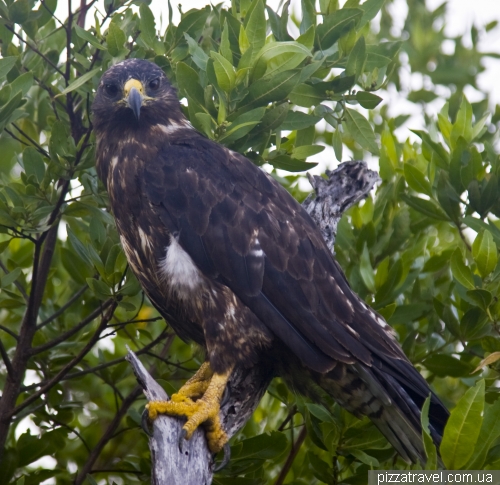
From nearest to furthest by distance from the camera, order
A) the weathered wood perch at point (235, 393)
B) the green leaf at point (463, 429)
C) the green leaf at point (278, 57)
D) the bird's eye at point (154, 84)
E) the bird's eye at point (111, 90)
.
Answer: the green leaf at point (463, 429) → the weathered wood perch at point (235, 393) → the green leaf at point (278, 57) → the bird's eye at point (111, 90) → the bird's eye at point (154, 84)

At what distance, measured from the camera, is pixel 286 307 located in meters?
4.05

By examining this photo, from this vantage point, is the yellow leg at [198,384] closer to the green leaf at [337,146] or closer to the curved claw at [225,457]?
the curved claw at [225,457]

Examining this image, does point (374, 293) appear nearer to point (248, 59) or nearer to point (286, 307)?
point (286, 307)

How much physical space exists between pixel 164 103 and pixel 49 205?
112cm

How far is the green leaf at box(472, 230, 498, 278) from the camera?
399cm

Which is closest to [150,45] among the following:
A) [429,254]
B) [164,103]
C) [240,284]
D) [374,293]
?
[164,103]

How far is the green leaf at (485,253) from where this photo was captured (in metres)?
3.99

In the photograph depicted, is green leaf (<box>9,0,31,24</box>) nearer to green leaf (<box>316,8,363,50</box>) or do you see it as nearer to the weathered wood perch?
green leaf (<box>316,8,363,50</box>)

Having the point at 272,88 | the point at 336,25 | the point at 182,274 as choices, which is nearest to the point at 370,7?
the point at 336,25

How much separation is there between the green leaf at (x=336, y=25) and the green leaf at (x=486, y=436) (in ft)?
7.00

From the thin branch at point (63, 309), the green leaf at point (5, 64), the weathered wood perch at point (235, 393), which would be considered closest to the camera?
the weathered wood perch at point (235, 393)

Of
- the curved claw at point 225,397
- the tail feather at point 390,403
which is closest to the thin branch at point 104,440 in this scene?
the curved claw at point 225,397

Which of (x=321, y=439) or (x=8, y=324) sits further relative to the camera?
(x=8, y=324)

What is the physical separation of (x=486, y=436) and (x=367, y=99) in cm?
191
